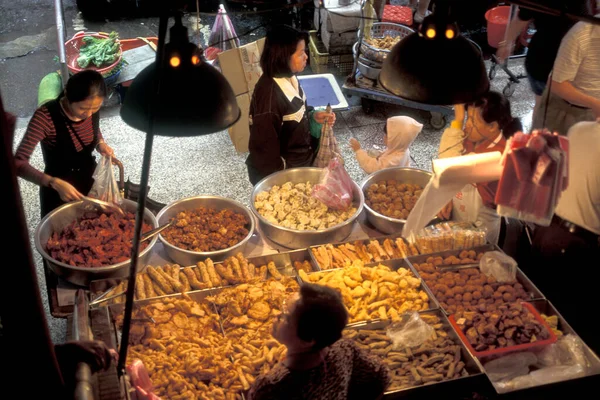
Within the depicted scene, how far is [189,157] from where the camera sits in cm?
681

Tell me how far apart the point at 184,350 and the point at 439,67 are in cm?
210

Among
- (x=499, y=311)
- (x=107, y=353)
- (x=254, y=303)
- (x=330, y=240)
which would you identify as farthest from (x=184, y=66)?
(x=499, y=311)

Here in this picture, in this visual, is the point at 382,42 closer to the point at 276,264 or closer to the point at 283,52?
the point at 283,52

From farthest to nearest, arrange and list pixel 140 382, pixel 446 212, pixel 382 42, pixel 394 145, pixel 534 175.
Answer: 1. pixel 382 42
2. pixel 394 145
3. pixel 446 212
4. pixel 140 382
5. pixel 534 175

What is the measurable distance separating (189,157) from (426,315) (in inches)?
154

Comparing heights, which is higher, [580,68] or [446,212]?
[580,68]

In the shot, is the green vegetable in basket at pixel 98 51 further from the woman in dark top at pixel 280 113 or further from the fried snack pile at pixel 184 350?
the fried snack pile at pixel 184 350

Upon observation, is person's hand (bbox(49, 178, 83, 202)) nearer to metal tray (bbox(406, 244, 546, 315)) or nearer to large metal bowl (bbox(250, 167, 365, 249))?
large metal bowl (bbox(250, 167, 365, 249))

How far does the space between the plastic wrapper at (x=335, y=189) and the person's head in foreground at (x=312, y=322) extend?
6.07 feet

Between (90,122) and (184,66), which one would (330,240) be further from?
(184,66)

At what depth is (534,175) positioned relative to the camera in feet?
8.33

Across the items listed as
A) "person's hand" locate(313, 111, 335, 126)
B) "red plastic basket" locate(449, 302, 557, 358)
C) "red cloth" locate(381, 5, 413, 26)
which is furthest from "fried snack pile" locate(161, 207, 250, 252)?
"red cloth" locate(381, 5, 413, 26)

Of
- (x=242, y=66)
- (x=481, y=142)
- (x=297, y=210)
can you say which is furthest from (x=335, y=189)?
(x=242, y=66)

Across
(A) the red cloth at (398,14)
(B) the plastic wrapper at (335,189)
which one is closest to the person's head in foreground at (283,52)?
(B) the plastic wrapper at (335,189)
